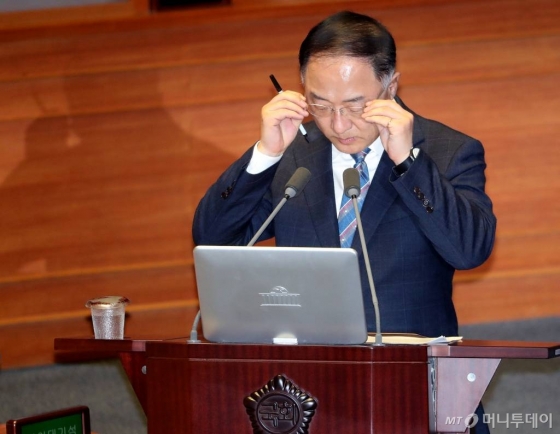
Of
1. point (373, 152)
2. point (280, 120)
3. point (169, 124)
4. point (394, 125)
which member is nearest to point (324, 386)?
point (394, 125)

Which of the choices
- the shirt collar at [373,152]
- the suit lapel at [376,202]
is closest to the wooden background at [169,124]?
the shirt collar at [373,152]

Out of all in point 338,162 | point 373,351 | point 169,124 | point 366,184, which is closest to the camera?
point 373,351

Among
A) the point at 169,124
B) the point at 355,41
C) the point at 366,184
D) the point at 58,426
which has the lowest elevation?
the point at 58,426

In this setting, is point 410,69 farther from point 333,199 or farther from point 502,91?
point 333,199

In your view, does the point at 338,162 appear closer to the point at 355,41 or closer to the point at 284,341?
the point at 355,41

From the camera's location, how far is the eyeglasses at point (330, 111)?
2260mm

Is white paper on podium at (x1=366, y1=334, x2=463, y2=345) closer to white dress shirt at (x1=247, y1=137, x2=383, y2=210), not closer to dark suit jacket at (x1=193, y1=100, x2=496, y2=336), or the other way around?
dark suit jacket at (x1=193, y1=100, x2=496, y2=336)

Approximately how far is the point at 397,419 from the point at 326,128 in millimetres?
825

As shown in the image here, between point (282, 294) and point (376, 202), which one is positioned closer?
point (282, 294)

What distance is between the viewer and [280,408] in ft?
5.69

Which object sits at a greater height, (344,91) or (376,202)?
(344,91)

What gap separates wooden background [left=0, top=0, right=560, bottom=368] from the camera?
156 inches

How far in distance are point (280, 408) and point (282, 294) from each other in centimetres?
20

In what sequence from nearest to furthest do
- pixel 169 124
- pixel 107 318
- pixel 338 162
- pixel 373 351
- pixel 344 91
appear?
pixel 373 351 → pixel 107 318 → pixel 344 91 → pixel 338 162 → pixel 169 124
